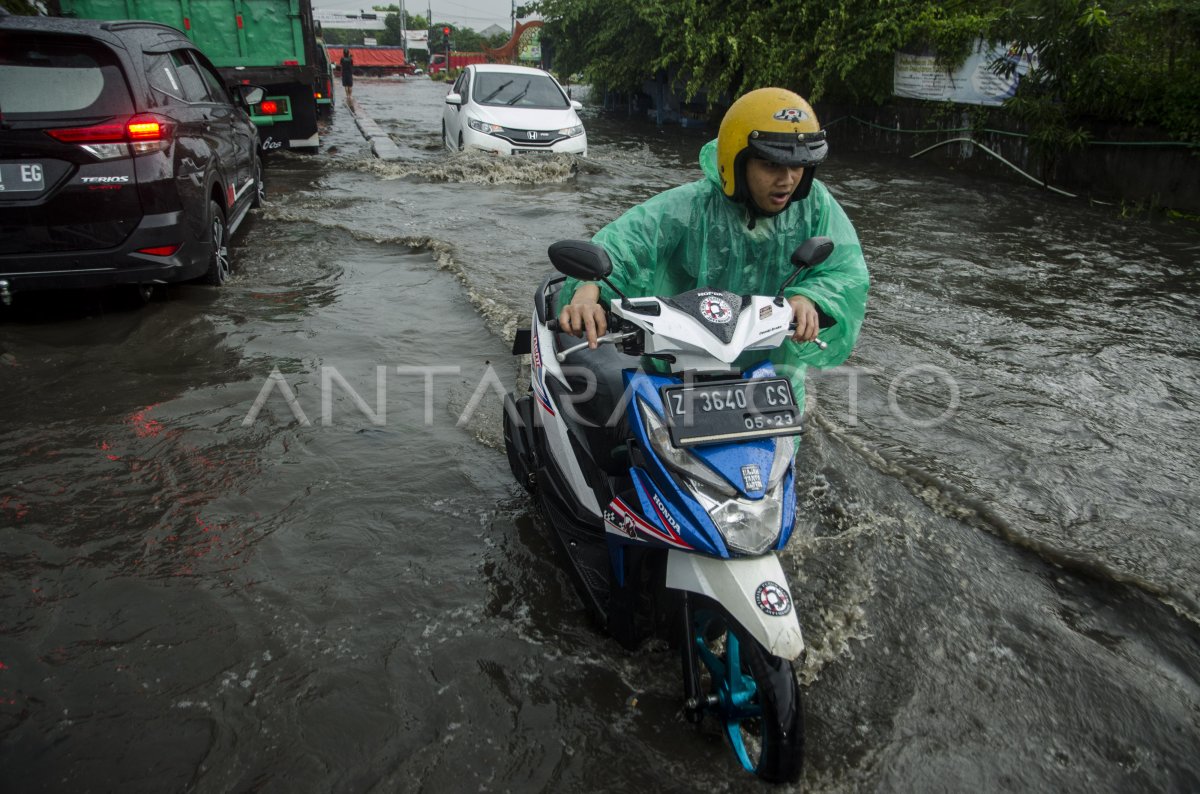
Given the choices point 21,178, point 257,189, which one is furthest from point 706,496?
point 257,189

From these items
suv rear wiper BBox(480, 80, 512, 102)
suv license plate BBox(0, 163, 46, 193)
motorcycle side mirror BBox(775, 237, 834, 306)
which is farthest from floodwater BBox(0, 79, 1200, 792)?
suv rear wiper BBox(480, 80, 512, 102)

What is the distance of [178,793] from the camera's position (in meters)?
2.16

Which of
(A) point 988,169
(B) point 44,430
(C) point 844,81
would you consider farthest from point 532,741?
(C) point 844,81

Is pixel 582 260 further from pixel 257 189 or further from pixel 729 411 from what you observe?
pixel 257 189

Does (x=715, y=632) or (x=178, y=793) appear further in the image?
(x=715, y=632)

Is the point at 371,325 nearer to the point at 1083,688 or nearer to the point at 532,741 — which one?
the point at 532,741

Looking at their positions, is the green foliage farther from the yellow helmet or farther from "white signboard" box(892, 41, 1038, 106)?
the yellow helmet

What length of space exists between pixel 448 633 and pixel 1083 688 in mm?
2085

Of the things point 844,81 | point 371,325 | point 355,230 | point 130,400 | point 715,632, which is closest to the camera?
point 715,632

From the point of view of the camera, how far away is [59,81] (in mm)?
4824

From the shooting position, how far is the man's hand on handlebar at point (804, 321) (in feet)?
7.91

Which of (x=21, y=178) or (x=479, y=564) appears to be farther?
(x=21, y=178)

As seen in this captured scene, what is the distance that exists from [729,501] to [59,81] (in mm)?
4915

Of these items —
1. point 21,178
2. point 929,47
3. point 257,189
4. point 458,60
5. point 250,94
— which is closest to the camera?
point 21,178
